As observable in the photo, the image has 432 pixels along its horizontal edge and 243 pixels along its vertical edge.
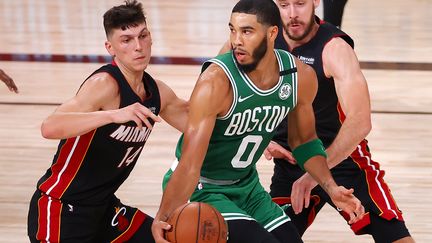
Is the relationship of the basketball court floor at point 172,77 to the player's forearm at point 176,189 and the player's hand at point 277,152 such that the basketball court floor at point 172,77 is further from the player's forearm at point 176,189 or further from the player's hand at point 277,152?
the player's forearm at point 176,189

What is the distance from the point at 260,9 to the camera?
4.16 meters

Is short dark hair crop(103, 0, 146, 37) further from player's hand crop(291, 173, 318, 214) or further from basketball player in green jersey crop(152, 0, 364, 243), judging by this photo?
player's hand crop(291, 173, 318, 214)

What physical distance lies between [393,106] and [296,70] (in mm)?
4341

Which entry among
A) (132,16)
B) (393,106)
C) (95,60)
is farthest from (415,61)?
(132,16)

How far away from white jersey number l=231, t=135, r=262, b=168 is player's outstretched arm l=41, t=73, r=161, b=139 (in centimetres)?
44

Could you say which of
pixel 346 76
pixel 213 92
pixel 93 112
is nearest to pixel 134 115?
pixel 93 112

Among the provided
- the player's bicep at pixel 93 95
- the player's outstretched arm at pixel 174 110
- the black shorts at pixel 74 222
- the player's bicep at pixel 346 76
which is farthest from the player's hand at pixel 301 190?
the player's bicep at pixel 93 95

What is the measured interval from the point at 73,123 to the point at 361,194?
1713mm

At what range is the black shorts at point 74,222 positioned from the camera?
4480 mm

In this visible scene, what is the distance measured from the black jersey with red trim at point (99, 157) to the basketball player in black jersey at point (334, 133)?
0.79 meters

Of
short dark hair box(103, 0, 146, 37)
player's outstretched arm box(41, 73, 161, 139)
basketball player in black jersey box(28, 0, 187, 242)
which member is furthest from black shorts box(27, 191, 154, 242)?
short dark hair box(103, 0, 146, 37)

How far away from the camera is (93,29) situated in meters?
11.9

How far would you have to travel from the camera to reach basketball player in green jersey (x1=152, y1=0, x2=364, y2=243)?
406cm

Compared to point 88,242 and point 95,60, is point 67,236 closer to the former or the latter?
point 88,242
